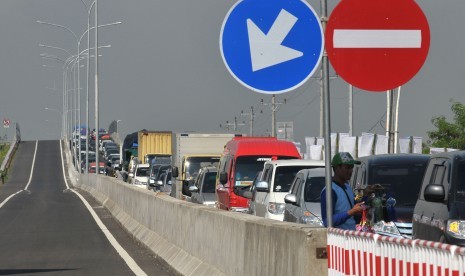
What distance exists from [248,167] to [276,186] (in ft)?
20.6

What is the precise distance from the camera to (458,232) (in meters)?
13.6

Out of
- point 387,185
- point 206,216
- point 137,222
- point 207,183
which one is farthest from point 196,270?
point 207,183

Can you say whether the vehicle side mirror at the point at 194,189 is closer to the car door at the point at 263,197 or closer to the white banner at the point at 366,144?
the white banner at the point at 366,144

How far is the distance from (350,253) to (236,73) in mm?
1419

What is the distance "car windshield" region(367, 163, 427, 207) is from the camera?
18.8m

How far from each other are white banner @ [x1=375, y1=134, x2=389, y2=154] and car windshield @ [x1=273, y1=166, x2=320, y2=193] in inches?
408

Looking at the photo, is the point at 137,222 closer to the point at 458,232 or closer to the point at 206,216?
the point at 206,216

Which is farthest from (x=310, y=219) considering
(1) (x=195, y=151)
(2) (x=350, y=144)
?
(1) (x=195, y=151)

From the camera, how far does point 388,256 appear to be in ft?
25.7

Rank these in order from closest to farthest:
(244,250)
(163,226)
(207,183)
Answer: (244,250) → (163,226) → (207,183)

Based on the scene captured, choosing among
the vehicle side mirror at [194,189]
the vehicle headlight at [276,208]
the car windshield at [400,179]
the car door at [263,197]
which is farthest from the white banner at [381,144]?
the car windshield at [400,179]

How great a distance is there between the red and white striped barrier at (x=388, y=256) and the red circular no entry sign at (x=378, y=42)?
39.2 inches

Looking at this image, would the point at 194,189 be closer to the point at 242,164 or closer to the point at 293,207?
the point at 242,164


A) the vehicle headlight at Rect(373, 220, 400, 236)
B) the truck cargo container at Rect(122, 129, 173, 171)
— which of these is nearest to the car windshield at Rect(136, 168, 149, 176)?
the truck cargo container at Rect(122, 129, 173, 171)
